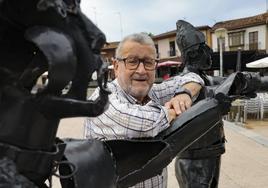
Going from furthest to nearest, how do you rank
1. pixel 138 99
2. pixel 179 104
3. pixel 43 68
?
pixel 138 99 < pixel 179 104 < pixel 43 68

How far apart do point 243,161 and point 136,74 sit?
4.66 metres

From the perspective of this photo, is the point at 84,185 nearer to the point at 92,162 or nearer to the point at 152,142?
the point at 92,162

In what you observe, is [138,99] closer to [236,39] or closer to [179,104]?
[179,104]

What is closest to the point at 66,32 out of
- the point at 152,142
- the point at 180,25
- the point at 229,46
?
the point at 152,142

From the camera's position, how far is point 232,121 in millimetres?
10219

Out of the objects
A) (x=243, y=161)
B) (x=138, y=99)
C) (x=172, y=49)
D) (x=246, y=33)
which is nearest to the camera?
(x=138, y=99)

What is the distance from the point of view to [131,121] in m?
1.29

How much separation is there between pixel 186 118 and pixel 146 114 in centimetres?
12

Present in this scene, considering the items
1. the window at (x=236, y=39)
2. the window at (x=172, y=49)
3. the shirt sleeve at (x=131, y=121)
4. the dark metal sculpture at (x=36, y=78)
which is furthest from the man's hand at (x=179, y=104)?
the window at (x=172, y=49)

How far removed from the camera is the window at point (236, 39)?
126 ft

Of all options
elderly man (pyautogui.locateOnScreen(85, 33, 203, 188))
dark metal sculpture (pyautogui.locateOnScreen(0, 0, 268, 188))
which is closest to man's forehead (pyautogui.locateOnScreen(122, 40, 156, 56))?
elderly man (pyautogui.locateOnScreen(85, 33, 203, 188))

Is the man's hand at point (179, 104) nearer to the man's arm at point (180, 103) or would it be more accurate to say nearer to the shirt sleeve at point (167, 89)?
the man's arm at point (180, 103)

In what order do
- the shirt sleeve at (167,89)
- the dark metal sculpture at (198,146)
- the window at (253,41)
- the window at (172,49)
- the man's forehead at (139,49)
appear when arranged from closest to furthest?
the man's forehead at (139,49)
the shirt sleeve at (167,89)
the dark metal sculpture at (198,146)
the window at (253,41)
the window at (172,49)

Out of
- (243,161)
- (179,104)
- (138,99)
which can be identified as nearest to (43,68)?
(179,104)
